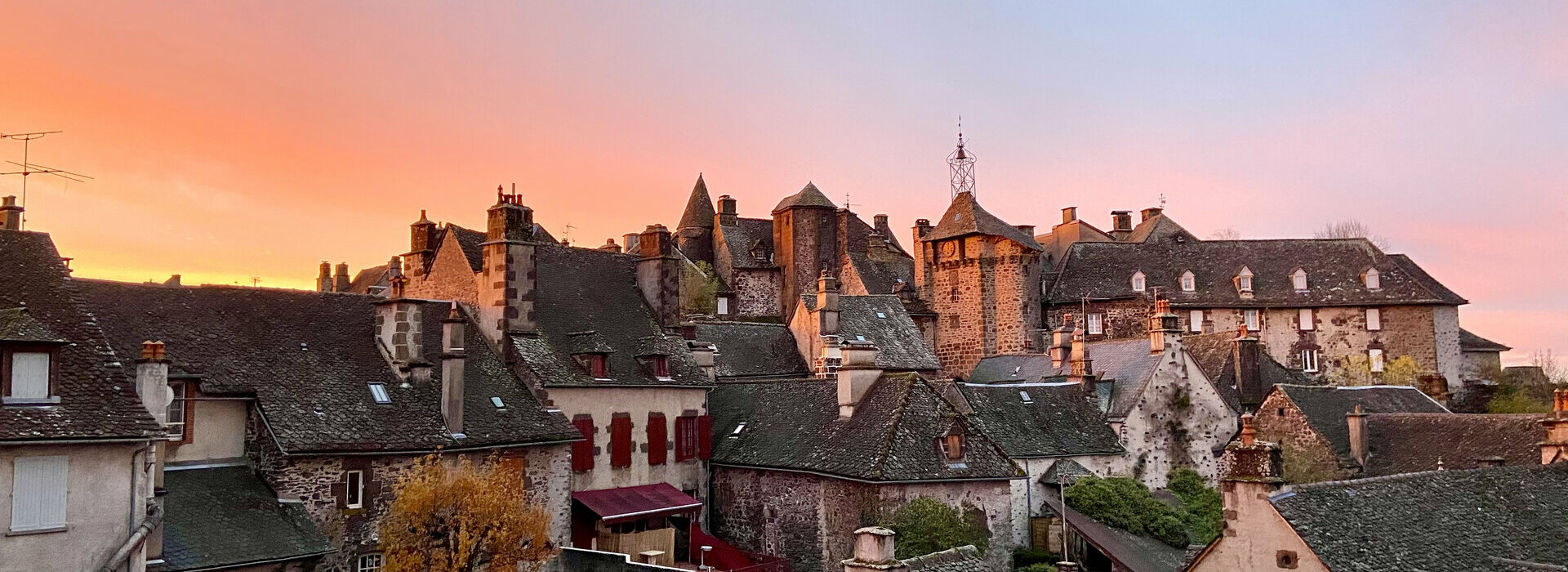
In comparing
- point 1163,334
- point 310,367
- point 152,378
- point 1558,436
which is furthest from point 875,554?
point 1163,334

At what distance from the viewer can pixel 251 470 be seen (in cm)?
2289

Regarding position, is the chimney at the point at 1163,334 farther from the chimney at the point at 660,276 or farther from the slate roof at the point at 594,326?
the chimney at the point at 660,276

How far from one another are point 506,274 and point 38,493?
46.0ft

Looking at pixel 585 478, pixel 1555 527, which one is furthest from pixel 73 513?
pixel 1555 527

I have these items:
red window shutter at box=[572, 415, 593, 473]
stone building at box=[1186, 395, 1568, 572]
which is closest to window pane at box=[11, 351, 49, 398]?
red window shutter at box=[572, 415, 593, 473]

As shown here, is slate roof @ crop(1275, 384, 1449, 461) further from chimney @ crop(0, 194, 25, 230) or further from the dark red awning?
chimney @ crop(0, 194, 25, 230)

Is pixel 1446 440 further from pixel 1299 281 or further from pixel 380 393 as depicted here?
pixel 1299 281

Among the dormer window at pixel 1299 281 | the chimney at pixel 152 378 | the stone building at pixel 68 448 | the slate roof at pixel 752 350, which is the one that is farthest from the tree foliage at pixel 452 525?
the dormer window at pixel 1299 281

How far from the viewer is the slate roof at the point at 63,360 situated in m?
17.1

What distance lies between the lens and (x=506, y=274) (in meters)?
30.2

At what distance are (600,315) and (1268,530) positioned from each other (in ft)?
68.8

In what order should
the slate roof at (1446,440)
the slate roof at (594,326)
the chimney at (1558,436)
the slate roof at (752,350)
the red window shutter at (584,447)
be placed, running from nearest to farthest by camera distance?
the chimney at (1558,436)
the slate roof at (1446,440)
the red window shutter at (584,447)
the slate roof at (594,326)
the slate roof at (752,350)

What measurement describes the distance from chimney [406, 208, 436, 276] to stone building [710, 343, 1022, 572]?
10293mm

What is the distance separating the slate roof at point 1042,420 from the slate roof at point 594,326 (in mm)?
8762
